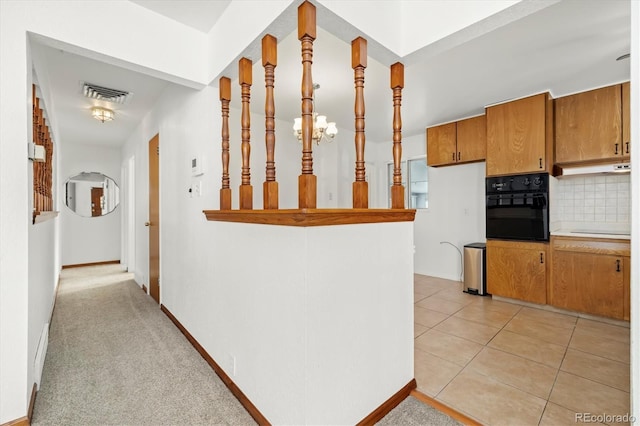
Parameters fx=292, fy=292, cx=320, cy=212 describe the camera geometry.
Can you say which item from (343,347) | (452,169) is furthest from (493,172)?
(343,347)

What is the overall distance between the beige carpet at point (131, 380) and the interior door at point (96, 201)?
3.43 meters

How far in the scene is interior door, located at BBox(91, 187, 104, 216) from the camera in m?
5.91

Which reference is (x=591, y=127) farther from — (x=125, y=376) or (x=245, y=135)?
(x=125, y=376)

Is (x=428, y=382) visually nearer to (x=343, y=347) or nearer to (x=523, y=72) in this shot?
(x=343, y=347)

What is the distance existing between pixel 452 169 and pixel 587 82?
1886 mm

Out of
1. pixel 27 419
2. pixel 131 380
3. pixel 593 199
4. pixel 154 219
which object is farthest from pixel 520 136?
pixel 27 419

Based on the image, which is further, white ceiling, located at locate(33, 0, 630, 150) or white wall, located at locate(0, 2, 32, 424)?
white ceiling, located at locate(33, 0, 630, 150)

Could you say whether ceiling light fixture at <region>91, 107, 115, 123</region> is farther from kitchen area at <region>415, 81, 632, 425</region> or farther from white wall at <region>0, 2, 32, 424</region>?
kitchen area at <region>415, 81, 632, 425</region>

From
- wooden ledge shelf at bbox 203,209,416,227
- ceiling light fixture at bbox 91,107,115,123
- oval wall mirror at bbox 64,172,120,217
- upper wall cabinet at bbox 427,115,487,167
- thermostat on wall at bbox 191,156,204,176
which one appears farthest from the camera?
oval wall mirror at bbox 64,172,120,217

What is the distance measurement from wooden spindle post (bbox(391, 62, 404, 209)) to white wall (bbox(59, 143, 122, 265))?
20.7 ft

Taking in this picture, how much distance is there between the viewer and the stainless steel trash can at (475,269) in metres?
3.85

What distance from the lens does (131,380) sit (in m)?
1.95

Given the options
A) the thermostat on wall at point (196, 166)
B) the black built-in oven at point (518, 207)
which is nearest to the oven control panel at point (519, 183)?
the black built-in oven at point (518, 207)

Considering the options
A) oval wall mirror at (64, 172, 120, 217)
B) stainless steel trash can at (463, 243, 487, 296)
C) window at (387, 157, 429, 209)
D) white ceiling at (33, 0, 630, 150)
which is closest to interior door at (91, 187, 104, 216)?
oval wall mirror at (64, 172, 120, 217)
